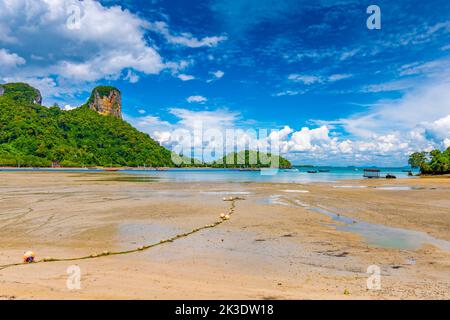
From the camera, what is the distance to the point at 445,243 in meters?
14.0

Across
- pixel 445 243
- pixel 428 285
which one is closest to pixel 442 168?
pixel 445 243

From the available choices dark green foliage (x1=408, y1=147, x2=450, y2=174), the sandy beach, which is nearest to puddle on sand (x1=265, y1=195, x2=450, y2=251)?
the sandy beach

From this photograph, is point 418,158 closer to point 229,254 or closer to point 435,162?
point 435,162

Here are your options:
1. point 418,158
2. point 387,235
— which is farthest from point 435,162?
point 387,235

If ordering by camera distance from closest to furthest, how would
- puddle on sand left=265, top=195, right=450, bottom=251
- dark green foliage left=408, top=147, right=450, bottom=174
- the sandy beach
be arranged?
the sandy beach, puddle on sand left=265, top=195, right=450, bottom=251, dark green foliage left=408, top=147, right=450, bottom=174

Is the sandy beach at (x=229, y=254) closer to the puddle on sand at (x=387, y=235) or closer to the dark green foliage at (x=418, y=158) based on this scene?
the puddle on sand at (x=387, y=235)

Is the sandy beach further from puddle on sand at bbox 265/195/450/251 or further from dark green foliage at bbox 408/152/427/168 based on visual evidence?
dark green foliage at bbox 408/152/427/168

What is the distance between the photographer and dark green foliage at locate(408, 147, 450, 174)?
102m

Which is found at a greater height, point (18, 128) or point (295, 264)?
point (18, 128)

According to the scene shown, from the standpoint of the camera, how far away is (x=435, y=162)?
106 meters
